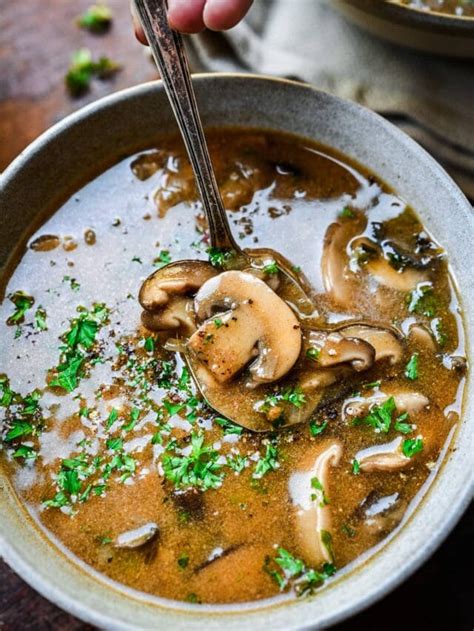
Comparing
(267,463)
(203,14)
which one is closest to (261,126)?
(203,14)

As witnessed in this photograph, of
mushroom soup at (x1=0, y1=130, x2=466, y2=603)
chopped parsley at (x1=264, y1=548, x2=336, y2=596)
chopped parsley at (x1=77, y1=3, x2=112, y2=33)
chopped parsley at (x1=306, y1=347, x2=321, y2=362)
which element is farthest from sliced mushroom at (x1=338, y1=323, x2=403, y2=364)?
chopped parsley at (x1=77, y1=3, x2=112, y2=33)

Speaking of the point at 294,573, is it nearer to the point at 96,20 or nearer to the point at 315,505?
the point at 315,505

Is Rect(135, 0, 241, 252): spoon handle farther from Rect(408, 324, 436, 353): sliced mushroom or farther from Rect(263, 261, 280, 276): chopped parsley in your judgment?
Rect(408, 324, 436, 353): sliced mushroom

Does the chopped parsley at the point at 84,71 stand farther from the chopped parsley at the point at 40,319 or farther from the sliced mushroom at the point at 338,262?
the sliced mushroom at the point at 338,262

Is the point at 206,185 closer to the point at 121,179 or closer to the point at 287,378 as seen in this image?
the point at 121,179

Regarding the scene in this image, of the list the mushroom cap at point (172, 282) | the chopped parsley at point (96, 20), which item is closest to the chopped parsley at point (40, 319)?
the mushroom cap at point (172, 282)

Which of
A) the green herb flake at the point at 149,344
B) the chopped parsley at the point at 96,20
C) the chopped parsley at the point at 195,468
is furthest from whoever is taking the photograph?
the chopped parsley at the point at 96,20

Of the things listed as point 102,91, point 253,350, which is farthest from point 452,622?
point 102,91
